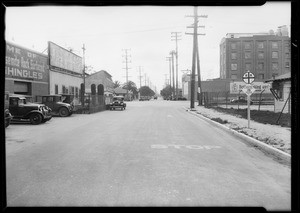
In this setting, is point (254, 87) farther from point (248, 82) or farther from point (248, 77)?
point (248, 77)

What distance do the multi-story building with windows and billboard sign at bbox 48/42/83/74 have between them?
40429 millimetres

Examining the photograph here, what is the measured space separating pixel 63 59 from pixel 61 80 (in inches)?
102

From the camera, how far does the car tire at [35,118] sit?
57.6ft

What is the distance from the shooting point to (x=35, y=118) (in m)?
17.6

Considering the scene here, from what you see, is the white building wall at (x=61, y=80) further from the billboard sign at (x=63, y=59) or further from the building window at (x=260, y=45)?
the building window at (x=260, y=45)

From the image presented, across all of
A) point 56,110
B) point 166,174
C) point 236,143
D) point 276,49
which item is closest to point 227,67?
point 276,49

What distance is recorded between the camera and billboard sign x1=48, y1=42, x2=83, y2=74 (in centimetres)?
3206

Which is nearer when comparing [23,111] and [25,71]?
[23,111]

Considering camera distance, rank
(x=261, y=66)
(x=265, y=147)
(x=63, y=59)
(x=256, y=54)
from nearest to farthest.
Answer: (x=265, y=147) → (x=63, y=59) → (x=256, y=54) → (x=261, y=66)

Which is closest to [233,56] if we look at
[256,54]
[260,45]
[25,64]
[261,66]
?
[256,54]

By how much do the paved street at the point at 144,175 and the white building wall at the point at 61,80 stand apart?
2271cm

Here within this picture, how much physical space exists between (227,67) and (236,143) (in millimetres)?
64291

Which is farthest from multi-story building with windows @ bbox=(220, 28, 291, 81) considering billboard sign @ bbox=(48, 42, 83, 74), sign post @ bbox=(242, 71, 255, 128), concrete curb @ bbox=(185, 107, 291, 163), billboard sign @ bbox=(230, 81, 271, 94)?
concrete curb @ bbox=(185, 107, 291, 163)
